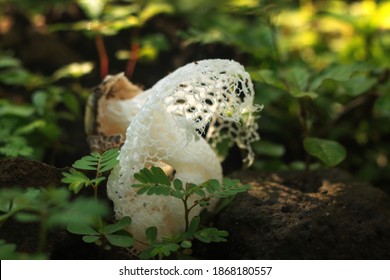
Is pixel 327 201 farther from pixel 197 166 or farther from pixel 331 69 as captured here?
pixel 331 69

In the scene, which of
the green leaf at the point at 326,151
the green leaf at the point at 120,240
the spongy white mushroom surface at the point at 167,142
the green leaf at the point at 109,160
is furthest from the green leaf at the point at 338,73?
the green leaf at the point at 120,240

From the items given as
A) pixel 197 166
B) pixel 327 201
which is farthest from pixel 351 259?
pixel 197 166

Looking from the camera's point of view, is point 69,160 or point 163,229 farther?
point 69,160

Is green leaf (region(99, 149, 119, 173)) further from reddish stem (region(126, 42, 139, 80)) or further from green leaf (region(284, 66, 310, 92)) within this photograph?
reddish stem (region(126, 42, 139, 80))

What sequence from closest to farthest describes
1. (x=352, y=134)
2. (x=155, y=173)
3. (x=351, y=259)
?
(x=155, y=173) < (x=351, y=259) < (x=352, y=134)

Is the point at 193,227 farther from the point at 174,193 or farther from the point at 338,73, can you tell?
the point at 338,73

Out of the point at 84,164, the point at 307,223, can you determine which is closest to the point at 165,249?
the point at 84,164
